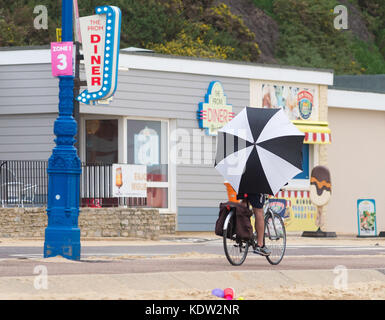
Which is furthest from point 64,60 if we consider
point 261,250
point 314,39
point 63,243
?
point 314,39

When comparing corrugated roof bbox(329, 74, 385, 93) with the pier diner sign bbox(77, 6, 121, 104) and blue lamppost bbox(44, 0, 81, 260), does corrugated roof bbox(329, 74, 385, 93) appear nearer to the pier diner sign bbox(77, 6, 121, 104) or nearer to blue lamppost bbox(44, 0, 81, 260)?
the pier diner sign bbox(77, 6, 121, 104)

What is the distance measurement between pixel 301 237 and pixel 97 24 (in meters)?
13.6

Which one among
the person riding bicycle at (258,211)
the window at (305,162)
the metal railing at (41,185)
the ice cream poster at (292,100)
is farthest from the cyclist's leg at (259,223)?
the window at (305,162)

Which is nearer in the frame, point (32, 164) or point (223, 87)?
point (32, 164)

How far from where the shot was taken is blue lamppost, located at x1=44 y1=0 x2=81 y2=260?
13.5 m

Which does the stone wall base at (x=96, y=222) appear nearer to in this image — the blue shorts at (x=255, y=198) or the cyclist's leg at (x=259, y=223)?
the cyclist's leg at (x=259, y=223)

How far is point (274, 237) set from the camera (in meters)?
13.9

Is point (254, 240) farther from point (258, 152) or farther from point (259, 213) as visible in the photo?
point (258, 152)

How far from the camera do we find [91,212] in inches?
939

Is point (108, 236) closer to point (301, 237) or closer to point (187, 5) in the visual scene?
point (301, 237)

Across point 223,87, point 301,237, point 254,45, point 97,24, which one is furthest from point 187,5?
point 97,24

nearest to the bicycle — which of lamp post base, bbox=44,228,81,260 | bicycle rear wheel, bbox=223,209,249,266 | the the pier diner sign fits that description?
bicycle rear wheel, bbox=223,209,249,266

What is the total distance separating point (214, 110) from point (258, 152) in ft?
53.0

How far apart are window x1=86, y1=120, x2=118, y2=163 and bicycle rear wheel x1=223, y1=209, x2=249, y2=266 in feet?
48.7
